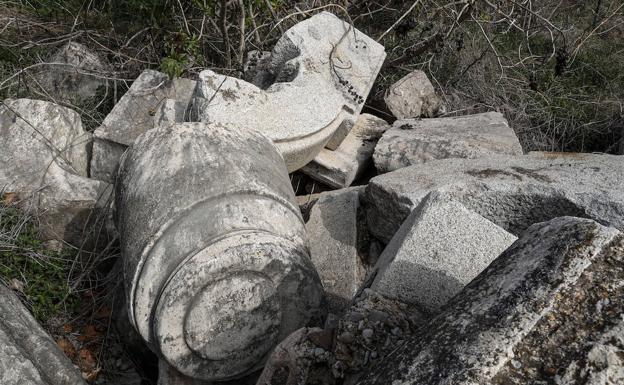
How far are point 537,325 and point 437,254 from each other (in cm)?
89

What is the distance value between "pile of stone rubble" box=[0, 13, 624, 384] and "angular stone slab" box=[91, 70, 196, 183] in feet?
0.04

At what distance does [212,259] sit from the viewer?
7.75 feet

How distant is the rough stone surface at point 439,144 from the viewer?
3643 millimetres

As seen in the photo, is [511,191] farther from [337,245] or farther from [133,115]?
[133,115]

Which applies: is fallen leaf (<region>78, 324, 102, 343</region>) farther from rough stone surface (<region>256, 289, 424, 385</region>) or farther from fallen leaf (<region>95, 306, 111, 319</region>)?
rough stone surface (<region>256, 289, 424, 385</region>)

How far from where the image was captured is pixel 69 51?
4.42 meters

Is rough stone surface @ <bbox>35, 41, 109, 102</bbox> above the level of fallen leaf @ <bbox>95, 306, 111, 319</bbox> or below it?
above

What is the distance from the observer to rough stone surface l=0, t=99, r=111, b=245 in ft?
11.5

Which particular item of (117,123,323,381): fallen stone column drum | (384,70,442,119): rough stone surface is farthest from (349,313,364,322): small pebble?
(384,70,442,119): rough stone surface

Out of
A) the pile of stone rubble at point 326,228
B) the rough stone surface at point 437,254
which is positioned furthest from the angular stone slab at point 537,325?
the rough stone surface at point 437,254

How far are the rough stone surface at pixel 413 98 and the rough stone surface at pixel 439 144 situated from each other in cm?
43

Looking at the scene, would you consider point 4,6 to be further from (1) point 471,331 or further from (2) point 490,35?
(1) point 471,331

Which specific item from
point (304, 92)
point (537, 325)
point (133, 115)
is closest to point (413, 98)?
point (304, 92)

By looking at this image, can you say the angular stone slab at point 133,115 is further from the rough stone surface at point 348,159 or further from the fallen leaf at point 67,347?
the fallen leaf at point 67,347
